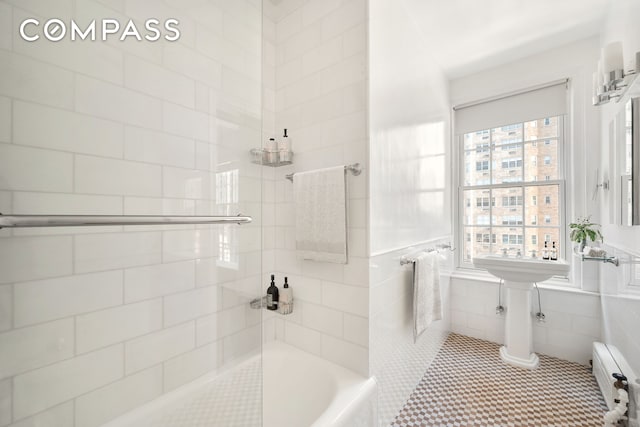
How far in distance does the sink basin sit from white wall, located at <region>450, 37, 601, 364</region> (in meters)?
0.41

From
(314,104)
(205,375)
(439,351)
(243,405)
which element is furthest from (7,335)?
(439,351)

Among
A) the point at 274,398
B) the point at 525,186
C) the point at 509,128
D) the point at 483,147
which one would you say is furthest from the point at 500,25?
the point at 274,398

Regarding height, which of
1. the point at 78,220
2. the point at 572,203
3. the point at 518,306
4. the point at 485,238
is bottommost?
the point at 518,306

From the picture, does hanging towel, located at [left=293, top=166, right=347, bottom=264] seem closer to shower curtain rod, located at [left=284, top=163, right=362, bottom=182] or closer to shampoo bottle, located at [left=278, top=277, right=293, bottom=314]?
shower curtain rod, located at [left=284, top=163, right=362, bottom=182]

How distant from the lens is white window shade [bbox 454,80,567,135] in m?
2.45

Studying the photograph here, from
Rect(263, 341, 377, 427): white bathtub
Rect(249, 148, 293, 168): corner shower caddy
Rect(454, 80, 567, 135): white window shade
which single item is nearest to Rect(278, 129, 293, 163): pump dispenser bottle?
Rect(249, 148, 293, 168): corner shower caddy

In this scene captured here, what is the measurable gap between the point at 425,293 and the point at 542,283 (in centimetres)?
141

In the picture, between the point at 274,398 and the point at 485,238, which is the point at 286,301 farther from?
the point at 485,238

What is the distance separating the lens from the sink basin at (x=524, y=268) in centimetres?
199

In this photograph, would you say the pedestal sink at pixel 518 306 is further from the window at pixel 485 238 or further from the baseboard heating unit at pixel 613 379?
the window at pixel 485 238

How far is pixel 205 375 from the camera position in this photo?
1.02 m

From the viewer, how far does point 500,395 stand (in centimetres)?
183

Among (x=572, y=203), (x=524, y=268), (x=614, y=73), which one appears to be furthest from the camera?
(x=572, y=203)

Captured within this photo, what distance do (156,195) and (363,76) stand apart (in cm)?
116
